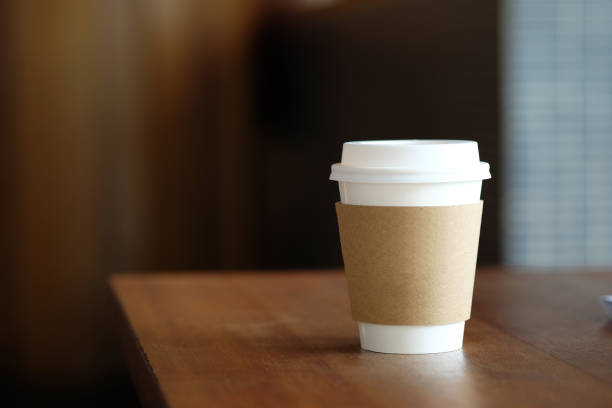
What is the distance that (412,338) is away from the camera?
2.48 ft

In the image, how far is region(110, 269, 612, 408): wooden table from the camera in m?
0.62

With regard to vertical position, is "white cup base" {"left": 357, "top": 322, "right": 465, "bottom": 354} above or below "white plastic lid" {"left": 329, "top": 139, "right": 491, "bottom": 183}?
below

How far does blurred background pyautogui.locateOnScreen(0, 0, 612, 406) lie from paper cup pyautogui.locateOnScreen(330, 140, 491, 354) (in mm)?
1707

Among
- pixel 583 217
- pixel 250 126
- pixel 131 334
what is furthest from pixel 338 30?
pixel 131 334

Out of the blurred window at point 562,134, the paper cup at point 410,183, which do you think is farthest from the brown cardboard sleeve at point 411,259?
the blurred window at point 562,134

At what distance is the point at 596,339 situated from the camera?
2.70 ft

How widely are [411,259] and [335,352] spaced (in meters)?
0.11

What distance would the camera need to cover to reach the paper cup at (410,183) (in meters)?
0.73

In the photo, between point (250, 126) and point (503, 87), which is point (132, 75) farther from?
point (503, 87)

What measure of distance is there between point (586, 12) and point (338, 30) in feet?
2.91

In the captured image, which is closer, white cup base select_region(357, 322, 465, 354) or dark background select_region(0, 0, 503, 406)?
white cup base select_region(357, 322, 465, 354)

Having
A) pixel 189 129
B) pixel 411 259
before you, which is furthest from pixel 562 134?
pixel 411 259

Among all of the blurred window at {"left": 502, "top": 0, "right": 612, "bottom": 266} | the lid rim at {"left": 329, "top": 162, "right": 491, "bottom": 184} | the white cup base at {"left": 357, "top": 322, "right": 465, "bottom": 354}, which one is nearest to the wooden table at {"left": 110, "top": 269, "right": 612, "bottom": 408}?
the white cup base at {"left": 357, "top": 322, "right": 465, "bottom": 354}

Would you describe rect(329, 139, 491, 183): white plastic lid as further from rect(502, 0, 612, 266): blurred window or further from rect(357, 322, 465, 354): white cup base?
rect(502, 0, 612, 266): blurred window
